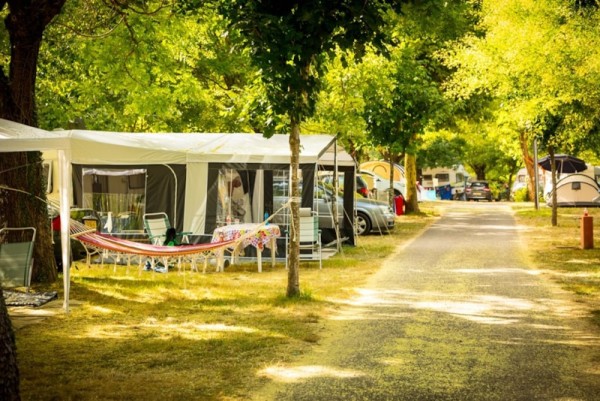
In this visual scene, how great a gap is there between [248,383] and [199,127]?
731 inches

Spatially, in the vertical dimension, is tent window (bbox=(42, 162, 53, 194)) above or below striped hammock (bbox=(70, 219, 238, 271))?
above

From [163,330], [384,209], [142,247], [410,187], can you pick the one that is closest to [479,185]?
[410,187]

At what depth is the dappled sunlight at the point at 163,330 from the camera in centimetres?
847

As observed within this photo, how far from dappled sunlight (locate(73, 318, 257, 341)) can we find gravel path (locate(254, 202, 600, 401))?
3.75 ft

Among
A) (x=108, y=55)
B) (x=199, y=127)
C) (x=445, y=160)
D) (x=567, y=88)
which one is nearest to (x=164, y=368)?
(x=108, y=55)

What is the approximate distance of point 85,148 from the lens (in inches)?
587

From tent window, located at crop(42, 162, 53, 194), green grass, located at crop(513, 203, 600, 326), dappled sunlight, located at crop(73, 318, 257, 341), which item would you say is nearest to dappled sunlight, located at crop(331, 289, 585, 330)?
green grass, located at crop(513, 203, 600, 326)

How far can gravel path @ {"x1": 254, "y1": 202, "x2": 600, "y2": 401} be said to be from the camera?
6243 mm

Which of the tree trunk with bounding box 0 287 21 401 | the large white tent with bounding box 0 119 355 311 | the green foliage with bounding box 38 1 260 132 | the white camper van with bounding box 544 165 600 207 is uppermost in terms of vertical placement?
the green foliage with bounding box 38 1 260 132

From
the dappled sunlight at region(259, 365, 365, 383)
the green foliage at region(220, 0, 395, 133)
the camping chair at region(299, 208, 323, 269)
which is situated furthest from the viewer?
the camping chair at region(299, 208, 323, 269)

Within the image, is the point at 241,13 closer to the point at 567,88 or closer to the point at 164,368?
the point at 164,368

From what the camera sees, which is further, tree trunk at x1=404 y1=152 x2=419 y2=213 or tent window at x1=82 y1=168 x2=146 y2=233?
tree trunk at x1=404 y1=152 x2=419 y2=213

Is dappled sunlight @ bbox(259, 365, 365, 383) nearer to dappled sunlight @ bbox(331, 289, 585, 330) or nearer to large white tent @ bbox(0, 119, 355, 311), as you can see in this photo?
dappled sunlight @ bbox(331, 289, 585, 330)

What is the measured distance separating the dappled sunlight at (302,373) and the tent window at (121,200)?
10686 mm
